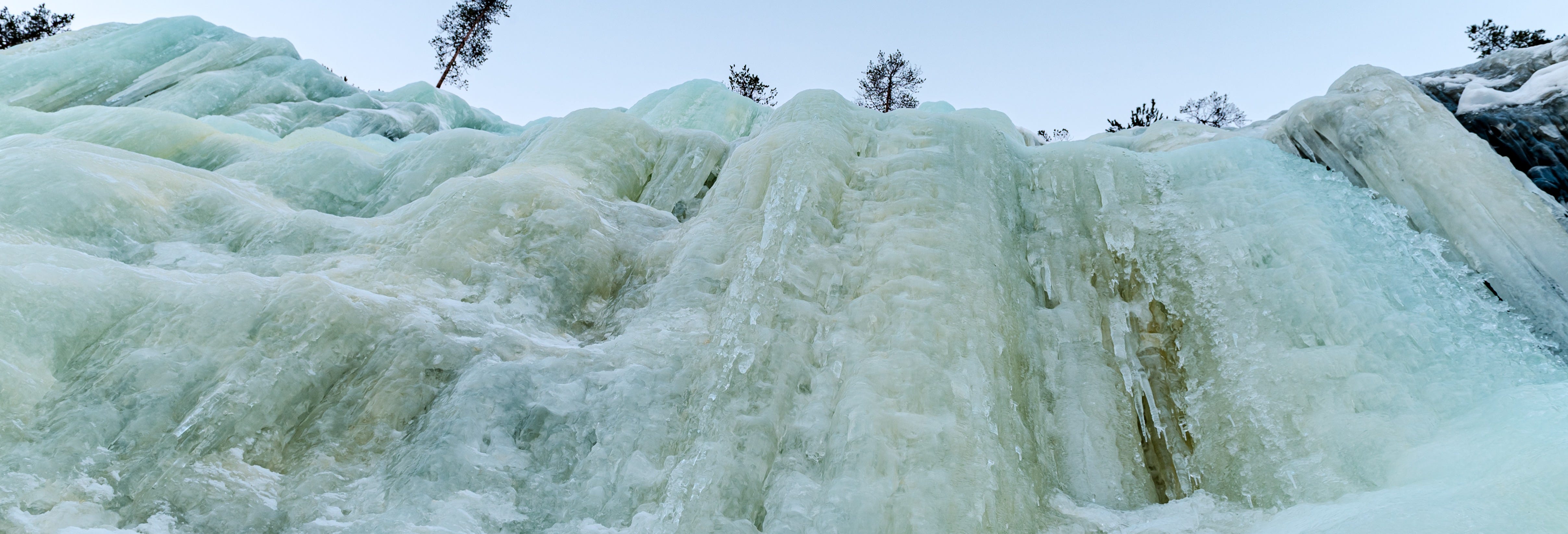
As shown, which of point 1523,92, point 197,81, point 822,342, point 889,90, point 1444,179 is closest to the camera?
point 822,342

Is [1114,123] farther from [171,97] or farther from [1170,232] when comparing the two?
[171,97]

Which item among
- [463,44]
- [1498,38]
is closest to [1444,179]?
[1498,38]

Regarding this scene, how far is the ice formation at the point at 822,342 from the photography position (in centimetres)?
319

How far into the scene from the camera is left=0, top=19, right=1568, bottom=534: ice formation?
3186mm

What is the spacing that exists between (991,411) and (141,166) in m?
5.68

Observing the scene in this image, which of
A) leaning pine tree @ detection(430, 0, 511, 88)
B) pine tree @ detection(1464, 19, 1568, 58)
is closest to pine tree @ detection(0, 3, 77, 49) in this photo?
leaning pine tree @ detection(430, 0, 511, 88)

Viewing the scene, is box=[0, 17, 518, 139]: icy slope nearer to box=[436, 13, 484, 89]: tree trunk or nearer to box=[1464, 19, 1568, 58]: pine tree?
box=[436, 13, 484, 89]: tree trunk

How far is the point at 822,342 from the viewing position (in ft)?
13.7

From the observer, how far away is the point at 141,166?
519 centimetres

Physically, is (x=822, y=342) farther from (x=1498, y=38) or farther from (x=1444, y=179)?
(x=1498, y=38)

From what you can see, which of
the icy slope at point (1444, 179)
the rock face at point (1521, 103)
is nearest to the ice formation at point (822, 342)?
the icy slope at point (1444, 179)

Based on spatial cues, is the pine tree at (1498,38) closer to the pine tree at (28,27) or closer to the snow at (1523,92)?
the snow at (1523,92)

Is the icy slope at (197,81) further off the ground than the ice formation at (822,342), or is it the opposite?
the icy slope at (197,81)

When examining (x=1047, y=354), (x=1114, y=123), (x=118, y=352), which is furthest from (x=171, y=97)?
(x=1114, y=123)
